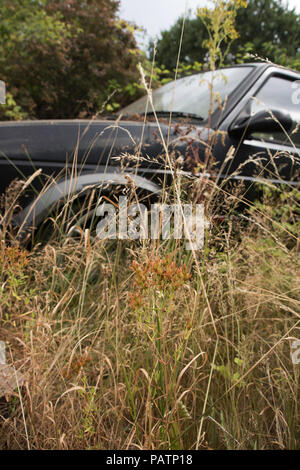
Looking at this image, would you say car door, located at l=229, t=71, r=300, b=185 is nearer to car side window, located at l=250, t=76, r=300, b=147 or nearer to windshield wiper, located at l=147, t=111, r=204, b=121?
car side window, located at l=250, t=76, r=300, b=147

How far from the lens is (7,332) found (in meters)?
1.71

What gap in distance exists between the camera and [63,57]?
6914 millimetres

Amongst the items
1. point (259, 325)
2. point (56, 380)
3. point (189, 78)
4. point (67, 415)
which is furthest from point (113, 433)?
point (189, 78)

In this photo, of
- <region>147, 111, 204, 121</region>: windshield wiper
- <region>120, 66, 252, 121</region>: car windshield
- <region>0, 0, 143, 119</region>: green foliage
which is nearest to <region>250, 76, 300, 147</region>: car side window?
<region>120, 66, 252, 121</region>: car windshield

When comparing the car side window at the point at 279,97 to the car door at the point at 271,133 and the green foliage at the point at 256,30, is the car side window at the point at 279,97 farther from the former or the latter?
the green foliage at the point at 256,30

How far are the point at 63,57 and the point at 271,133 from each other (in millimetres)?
5228

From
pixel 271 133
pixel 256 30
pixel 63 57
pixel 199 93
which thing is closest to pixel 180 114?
pixel 199 93

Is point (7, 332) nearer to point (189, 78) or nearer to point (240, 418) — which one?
point (240, 418)

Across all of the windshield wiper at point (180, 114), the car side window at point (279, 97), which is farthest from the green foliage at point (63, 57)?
the car side window at point (279, 97)

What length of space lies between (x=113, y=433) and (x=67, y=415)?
0.18m

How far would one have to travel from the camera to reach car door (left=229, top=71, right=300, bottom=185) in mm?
2562

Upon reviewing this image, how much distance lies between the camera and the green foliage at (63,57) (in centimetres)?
694

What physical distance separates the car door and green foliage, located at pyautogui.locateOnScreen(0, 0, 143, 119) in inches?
155

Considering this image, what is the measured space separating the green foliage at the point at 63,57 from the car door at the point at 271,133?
13.0 ft
